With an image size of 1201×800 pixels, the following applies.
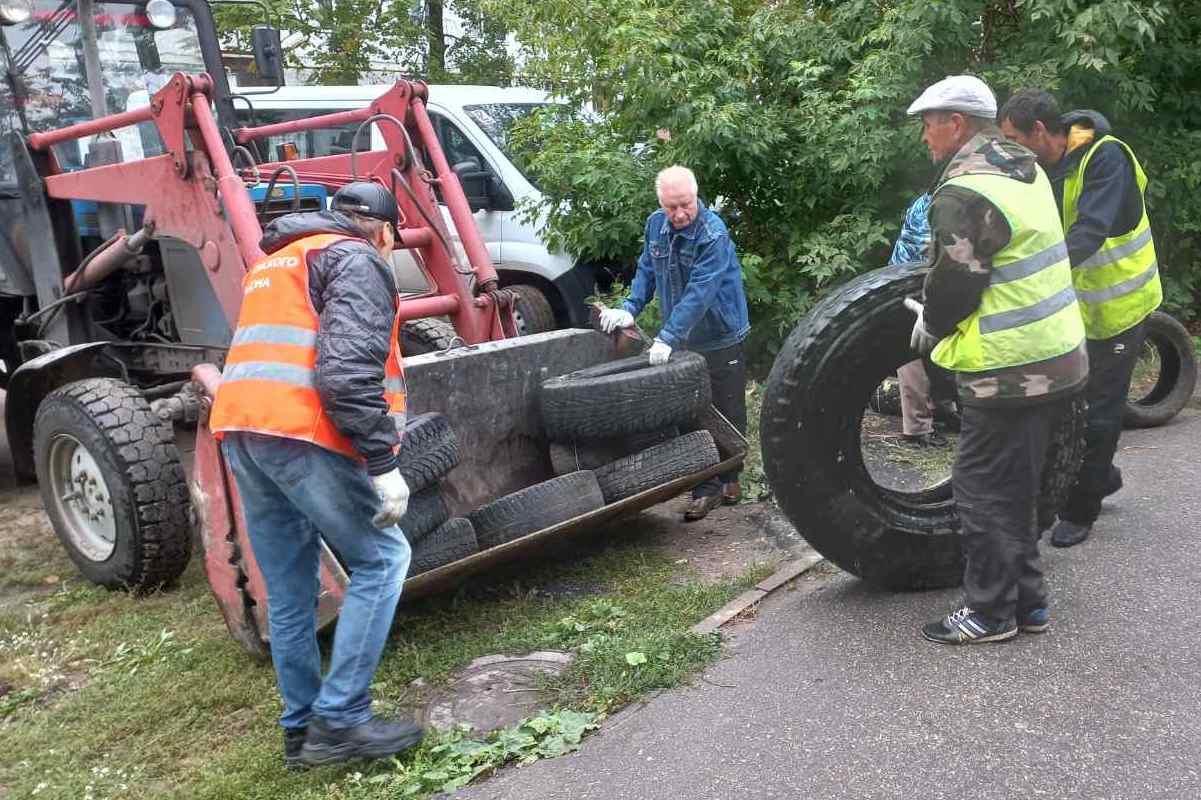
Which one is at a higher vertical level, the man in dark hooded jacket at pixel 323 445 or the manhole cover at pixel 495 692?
the man in dark hooded jacket at pixel 323 445

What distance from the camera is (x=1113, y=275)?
14.2 ft

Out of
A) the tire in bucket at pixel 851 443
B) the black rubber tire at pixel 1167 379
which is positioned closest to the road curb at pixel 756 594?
the tire in bucket at pixel 851 443

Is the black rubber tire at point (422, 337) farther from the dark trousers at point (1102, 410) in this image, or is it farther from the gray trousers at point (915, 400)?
the dark trousers at point (1102, 410)

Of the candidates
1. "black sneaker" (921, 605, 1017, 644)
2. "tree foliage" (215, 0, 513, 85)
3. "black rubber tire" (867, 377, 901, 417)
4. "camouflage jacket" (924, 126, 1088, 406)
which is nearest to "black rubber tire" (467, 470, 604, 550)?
"black sneaker" (921, 605, 1017, 644)

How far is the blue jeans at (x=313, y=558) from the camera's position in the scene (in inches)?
122

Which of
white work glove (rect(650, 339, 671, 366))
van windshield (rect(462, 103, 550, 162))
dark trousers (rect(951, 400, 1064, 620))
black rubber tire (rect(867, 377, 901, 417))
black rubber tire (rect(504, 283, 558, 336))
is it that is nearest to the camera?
dark trousers (rect(951, 400, 1064, 620))

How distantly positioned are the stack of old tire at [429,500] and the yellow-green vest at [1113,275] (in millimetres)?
2516

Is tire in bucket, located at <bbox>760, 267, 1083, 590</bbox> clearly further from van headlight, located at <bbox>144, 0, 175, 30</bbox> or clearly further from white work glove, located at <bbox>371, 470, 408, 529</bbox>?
van headlight, located at <bbox>144, 0, 175, 30</bbox>

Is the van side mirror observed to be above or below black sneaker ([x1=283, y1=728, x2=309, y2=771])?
above

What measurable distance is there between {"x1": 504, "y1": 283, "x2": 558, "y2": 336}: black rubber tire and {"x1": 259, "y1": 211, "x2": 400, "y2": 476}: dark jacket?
4.40 metres

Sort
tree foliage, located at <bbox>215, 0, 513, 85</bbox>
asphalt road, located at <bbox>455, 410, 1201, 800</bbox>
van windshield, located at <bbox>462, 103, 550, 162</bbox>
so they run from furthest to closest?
tree foliage, located at <bbox>215, 0, 513, 85</bbox> → van windshield, located at <bbox>462, 103, 550, 162</bbox> → asphalt road, located at <bbox>455, 410, 1201, 800</bbox>

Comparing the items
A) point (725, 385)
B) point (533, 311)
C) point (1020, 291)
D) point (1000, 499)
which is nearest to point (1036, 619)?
point (1000, 499)

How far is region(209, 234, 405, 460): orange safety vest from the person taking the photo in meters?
3.05

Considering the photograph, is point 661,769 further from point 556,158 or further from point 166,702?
point 556,158
